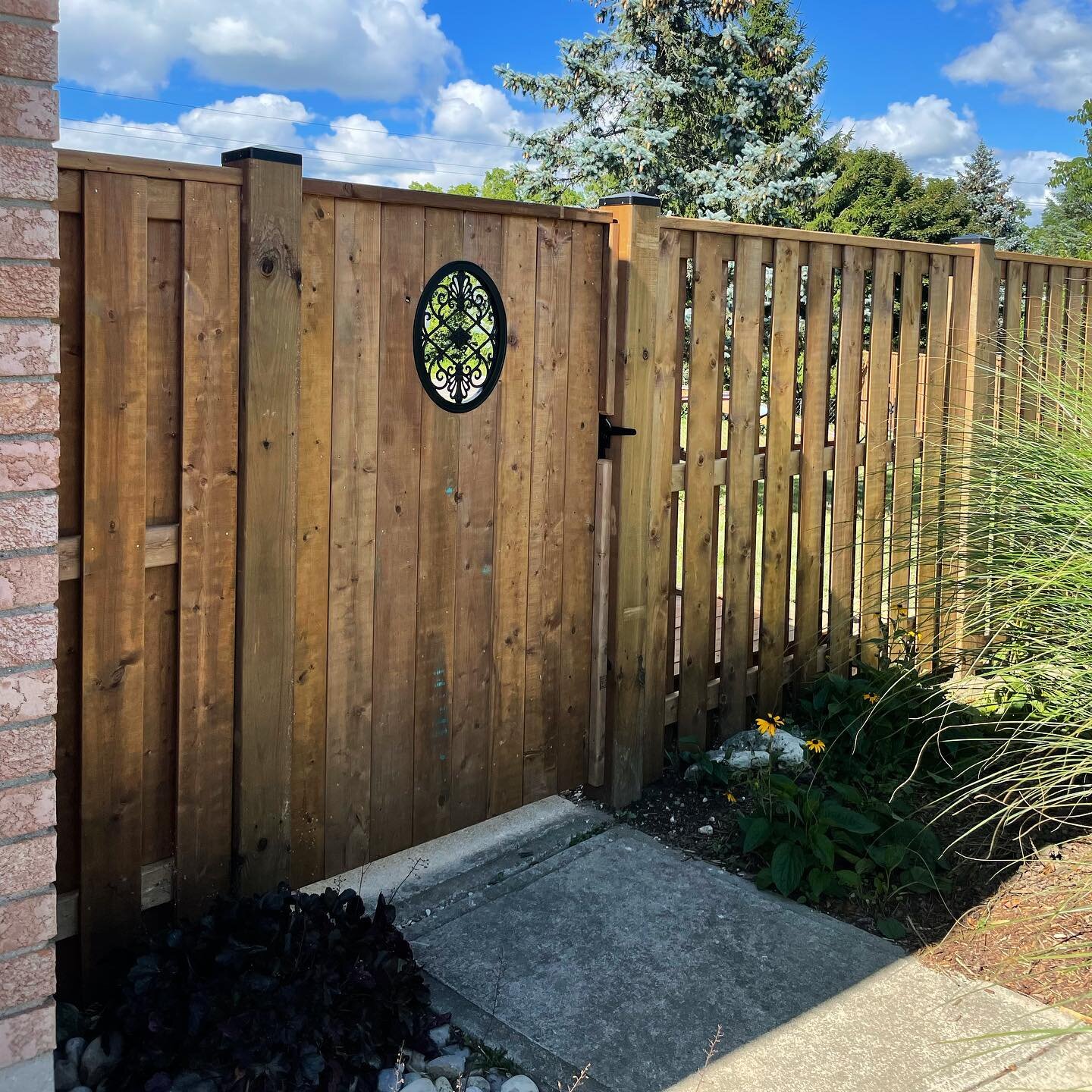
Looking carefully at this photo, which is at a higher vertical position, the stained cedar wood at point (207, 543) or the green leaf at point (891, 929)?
the stained cedar wood at point (207, 543)

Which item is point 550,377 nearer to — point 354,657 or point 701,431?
point 701,431

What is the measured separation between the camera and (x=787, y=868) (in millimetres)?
3520

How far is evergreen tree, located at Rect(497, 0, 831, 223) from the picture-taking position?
17.5m

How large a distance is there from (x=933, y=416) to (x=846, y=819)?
2380 millimetres

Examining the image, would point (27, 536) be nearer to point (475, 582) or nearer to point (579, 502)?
point (475, 582)

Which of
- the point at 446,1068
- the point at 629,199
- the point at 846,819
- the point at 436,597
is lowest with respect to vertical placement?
the point at 446,1068

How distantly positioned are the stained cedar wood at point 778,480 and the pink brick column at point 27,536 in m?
2.98

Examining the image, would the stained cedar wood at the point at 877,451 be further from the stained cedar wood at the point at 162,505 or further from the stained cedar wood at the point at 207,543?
the stained cedar wood at the point at 162,505

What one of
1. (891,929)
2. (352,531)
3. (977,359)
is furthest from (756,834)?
(977,359)

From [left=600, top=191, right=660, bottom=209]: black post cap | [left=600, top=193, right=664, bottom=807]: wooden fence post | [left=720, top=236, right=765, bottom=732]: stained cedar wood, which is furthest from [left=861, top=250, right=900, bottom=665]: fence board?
[left=600, top=191, right=660, bottom=209]: black post cap

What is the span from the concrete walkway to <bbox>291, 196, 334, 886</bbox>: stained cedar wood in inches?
10.9

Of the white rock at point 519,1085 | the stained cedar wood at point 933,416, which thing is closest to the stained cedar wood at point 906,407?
the stained cedar wood at point 933,416

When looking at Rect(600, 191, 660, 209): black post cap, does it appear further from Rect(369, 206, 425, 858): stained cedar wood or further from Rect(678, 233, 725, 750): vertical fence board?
Rect(369, 206, 425, 858): stained cedar wood

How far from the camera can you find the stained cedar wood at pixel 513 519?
3.61m
